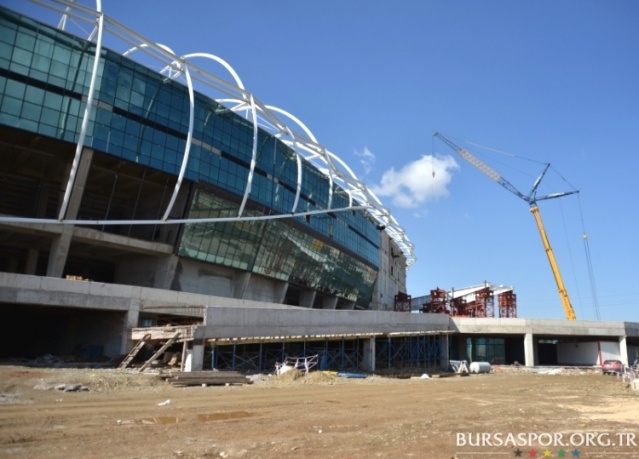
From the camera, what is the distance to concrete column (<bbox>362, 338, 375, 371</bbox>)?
4431 centimetres

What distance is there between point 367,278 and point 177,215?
4314 cm

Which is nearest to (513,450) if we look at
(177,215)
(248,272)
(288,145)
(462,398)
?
(462,398)

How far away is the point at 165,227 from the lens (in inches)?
1845

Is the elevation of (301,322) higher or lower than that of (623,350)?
higher

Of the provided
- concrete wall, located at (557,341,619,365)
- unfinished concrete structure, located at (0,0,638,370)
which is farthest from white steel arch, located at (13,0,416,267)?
concrete wall, located at (557,341,619,365)

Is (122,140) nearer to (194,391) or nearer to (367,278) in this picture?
(194,391)

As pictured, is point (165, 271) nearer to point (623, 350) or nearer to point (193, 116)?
point (193, 116)

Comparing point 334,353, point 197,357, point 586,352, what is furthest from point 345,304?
point 197,357

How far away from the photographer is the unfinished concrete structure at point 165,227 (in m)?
34.9

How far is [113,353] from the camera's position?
35.3m

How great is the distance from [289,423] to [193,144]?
3641cm

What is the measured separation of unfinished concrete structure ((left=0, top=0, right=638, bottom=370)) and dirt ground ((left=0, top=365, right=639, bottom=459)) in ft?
35.0

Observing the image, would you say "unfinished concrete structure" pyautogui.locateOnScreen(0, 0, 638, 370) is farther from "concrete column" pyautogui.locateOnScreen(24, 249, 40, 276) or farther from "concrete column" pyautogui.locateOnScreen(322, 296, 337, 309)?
"concrete column" pyautogui.locateOnScreen(322, 296, 337, 309)

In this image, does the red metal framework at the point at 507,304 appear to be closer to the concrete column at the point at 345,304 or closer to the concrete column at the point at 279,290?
the concrete column at the point at 345,304
